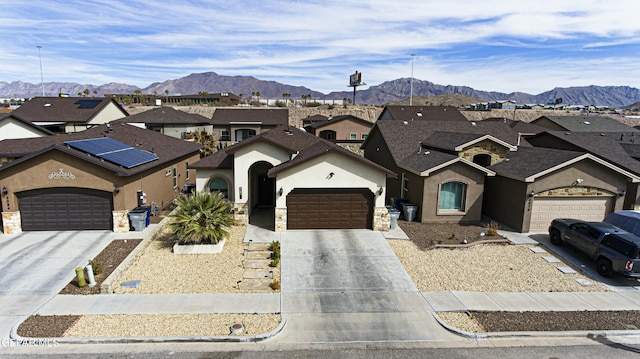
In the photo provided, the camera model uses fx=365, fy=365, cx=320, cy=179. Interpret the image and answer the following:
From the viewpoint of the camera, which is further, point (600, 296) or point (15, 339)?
point (600, 296)

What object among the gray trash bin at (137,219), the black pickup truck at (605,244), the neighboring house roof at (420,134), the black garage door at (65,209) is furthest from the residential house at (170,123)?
→ the black pickup truck at (605,244)

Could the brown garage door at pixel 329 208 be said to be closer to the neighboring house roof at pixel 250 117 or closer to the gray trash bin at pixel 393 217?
the gray trash bin at pixel 393 217

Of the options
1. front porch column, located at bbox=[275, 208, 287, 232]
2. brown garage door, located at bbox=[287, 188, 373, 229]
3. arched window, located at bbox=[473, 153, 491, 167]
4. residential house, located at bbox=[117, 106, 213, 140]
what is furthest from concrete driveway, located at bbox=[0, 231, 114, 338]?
residential house, located at bbox=[117, 106, 213, 140]

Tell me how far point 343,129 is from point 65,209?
1290 inches

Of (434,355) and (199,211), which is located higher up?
(199,211)

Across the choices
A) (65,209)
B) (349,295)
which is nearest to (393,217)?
(349,295)

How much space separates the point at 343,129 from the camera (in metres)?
45.8

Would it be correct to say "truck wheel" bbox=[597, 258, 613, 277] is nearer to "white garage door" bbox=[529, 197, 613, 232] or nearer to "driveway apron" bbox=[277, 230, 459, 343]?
"white garage door" bbox=[529, 197, 613, 232]

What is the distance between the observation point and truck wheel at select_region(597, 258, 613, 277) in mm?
14070

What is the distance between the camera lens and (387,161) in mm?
26516

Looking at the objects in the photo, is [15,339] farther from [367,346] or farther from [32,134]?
[32,134]

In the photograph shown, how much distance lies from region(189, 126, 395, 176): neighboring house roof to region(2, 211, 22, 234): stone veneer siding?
8.31 meters

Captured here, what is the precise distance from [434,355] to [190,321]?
687 cm

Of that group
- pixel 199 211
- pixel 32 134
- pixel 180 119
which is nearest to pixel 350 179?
pixel 199 211
